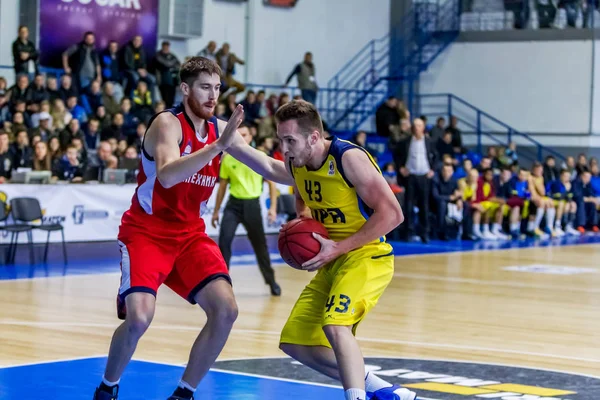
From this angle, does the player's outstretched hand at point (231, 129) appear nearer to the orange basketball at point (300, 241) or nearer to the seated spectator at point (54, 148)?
the orange basketball at point (300, 241)

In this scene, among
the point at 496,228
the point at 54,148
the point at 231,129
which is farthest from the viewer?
the point at 496,228

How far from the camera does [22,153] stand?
54.5 ft

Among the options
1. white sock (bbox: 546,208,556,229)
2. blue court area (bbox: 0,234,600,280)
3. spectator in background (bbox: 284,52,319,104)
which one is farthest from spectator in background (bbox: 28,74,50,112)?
white sock (bbox: 546,208,556,229)

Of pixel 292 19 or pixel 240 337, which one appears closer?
pixel 240 337

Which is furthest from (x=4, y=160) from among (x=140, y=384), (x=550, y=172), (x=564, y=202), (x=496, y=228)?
(x=550, y=172)

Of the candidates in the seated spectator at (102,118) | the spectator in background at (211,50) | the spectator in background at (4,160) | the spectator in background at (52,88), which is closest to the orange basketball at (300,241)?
the spectator in background at (4,160)

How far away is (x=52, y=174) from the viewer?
1652cm

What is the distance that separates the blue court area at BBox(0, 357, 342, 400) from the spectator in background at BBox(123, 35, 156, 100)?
14120 millimetres

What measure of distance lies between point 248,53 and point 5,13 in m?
6.46

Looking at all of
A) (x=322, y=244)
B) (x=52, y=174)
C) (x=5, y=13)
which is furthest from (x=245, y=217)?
(x=5, y=13)

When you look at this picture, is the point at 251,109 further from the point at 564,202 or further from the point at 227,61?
the point at 564,202

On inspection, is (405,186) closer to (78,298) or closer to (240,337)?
(78,298)

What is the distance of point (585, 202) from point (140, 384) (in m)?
19.1

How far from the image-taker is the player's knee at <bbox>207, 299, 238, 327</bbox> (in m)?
6.31
